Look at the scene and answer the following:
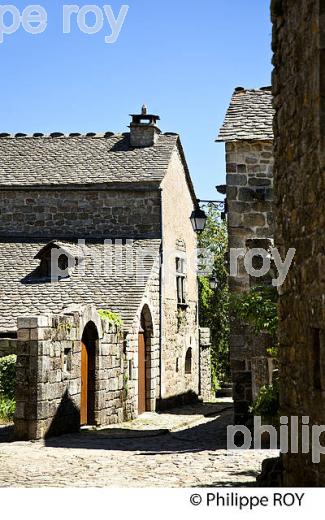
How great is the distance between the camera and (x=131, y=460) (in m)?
10.8

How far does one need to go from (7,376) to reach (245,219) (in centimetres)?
613

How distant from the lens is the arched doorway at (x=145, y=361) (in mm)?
21062

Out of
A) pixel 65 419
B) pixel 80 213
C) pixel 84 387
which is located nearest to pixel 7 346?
pixel 84 387

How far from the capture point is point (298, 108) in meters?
6.30

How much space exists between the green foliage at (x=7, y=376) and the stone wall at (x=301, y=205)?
1088 centimetres

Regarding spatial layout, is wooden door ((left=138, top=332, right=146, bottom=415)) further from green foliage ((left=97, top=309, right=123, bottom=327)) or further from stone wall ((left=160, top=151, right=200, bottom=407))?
green foliage ((left=97, top=309, right=123, bottom=327))

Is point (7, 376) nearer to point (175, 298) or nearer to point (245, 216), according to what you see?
point (245, 216)

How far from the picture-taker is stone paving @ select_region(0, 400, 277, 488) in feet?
28.7

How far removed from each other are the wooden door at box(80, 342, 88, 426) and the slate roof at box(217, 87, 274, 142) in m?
4.91

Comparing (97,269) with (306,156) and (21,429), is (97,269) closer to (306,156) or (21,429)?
(21,429)

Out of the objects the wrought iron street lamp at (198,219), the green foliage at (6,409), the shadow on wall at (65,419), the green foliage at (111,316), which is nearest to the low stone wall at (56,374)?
the shadow on wall at (65,419)

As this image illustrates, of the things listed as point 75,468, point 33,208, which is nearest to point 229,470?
point 75,468

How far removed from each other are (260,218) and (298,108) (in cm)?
811

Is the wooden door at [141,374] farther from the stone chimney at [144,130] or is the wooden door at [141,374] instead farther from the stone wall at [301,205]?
the stone wall at [301,205]
